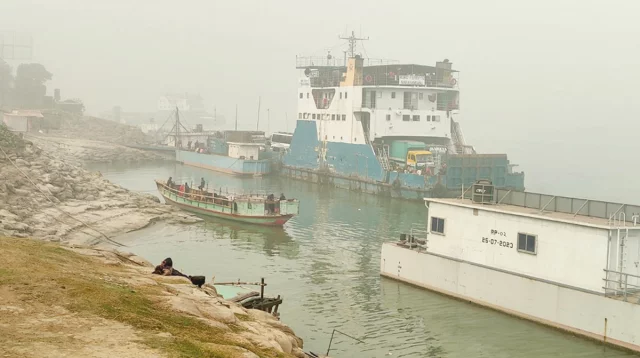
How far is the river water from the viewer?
21.2 m

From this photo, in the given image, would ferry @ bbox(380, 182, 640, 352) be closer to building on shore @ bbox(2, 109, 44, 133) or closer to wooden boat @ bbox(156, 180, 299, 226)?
wooden boat @ bbox(156, 180, 299, 226)

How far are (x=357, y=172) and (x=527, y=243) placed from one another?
42165 mm

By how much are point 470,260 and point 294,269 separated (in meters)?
9.50

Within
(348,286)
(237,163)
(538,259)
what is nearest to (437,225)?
(538,259)

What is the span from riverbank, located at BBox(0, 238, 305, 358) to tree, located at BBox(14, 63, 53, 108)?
132 meters

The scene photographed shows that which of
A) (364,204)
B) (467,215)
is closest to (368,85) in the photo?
(364,204)

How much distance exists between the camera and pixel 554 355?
20234mm

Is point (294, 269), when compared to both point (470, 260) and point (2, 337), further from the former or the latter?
point (2, 337)

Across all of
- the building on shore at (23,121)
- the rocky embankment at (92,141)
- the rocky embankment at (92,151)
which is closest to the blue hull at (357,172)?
the rocky embankment at (92,141)

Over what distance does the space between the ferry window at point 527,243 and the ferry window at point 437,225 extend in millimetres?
3539

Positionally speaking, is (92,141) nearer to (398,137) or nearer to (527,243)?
(398,137)

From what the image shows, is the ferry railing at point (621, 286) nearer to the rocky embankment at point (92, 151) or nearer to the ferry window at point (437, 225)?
the ferry window at point (437, 225)

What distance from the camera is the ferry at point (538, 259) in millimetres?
20750

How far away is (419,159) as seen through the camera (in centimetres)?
6009
